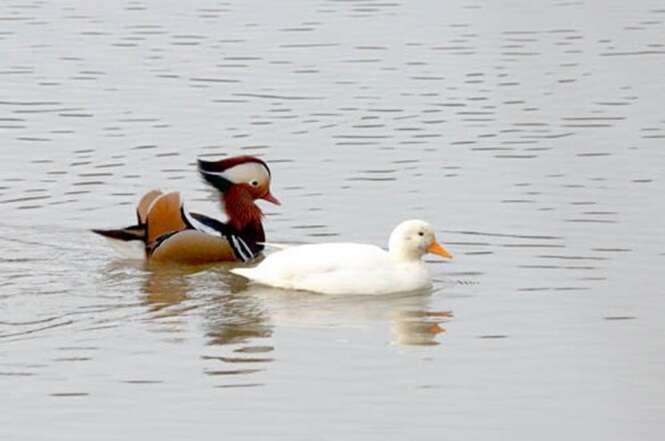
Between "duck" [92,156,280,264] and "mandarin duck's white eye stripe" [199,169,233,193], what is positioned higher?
"mandarin duck's white eye stripe" [199,169,233,193]

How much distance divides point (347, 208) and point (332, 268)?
Answer: 2410mm

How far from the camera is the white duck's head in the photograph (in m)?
13.6

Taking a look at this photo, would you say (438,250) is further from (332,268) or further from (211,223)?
(211,223)

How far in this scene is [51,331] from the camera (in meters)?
12.3

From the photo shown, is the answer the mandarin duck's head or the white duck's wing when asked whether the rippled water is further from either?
the mandarin duck's head

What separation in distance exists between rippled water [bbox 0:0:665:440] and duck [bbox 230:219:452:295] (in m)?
0.11

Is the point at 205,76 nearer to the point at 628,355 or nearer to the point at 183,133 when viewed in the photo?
the point at 183,133

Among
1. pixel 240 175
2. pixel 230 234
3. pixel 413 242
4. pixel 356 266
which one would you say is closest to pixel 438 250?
pixel 413 242

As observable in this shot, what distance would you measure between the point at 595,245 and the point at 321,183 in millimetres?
2663

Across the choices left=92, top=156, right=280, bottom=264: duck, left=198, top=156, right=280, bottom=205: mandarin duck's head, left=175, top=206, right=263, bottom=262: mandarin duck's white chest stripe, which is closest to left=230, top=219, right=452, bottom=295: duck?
left=92, top=156, right=280, bottom=264: duck

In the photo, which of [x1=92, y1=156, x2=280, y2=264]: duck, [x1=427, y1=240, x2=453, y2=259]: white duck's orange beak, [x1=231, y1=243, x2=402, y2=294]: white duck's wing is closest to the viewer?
[x1=231, y1=243, x2=402, y2=294]: white duck's wing

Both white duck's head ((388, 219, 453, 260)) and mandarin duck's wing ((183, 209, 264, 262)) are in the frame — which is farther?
mandarin duck's wing ((183, 209, 264, 262))

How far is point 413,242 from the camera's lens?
13625 millimetres

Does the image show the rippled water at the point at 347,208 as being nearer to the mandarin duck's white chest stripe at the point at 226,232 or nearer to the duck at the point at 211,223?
the duck at the point at 211,223
